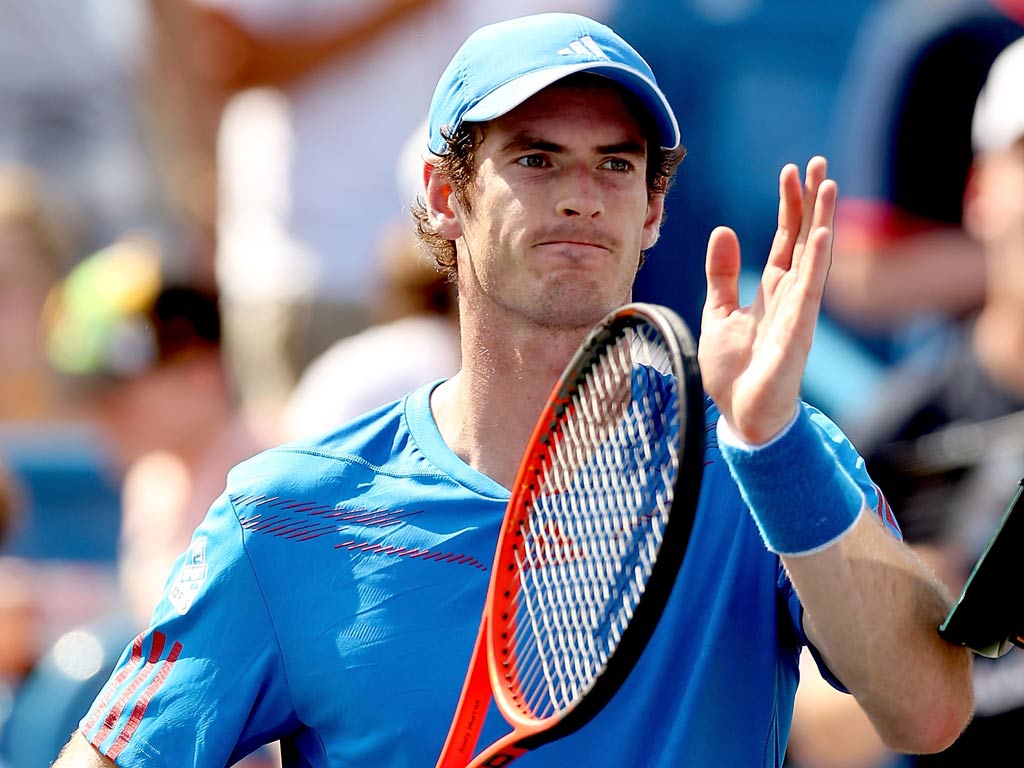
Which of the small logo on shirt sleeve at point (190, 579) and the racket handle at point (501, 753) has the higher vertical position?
Result: the small logo on shirt sleeve at point (190, 579)

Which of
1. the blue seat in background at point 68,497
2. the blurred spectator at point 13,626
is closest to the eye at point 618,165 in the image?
the blurred spectator at point 13,626

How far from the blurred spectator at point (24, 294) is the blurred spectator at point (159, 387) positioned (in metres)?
1.22

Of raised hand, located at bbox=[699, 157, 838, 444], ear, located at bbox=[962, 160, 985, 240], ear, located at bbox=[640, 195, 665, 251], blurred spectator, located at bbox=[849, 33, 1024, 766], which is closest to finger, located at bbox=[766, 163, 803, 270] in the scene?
raised hand, located at bbox=[699, 157, 838, 444]

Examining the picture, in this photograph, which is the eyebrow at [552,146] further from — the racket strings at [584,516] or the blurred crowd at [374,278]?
the blurred crowd at [374,278]

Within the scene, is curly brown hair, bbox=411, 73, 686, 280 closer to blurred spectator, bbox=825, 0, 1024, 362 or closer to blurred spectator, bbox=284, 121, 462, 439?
blurred spectator, bbox=284, 121, 462, 439

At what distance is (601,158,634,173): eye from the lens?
10.3 feet

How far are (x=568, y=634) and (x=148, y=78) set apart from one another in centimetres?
560

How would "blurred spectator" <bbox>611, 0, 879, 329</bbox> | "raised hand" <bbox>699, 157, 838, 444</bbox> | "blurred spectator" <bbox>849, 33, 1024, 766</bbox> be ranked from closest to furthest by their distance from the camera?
"raised hand" <bbox>699, 157, 838, 444</bbox>
"blurred spectator" <bbox>849, 33, 1024, 766</bbox>
"blurred spectator" <bbox>611, 0, 879, 329</bbox>

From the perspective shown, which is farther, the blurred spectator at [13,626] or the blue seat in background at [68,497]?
the blue seat in background at [68,497]

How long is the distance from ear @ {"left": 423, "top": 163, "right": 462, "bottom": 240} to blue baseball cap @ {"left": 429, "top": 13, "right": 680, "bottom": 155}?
15 centimetres

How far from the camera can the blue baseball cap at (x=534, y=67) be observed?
120 inches

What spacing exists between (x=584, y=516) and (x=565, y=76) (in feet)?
2.45

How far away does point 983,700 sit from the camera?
15.1ft

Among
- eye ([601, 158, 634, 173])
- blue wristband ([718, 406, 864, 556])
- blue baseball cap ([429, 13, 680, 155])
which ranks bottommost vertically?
blue wristband ([718, 406, 864, 556])
